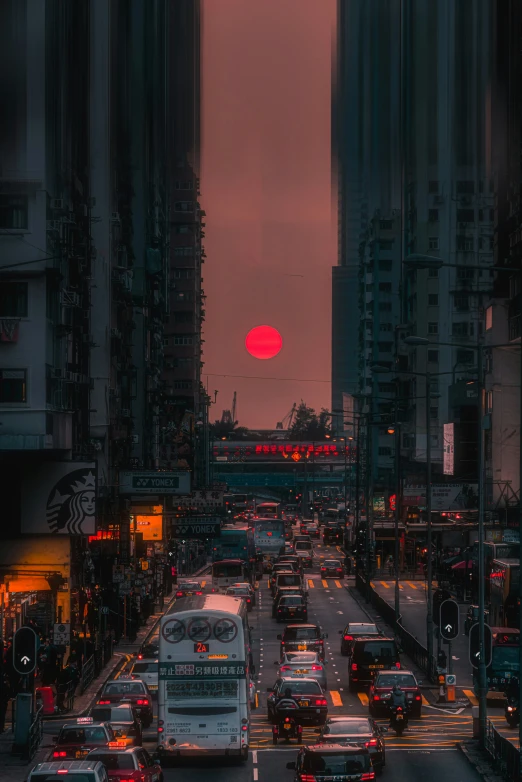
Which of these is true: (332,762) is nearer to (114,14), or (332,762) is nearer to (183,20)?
(114,14)

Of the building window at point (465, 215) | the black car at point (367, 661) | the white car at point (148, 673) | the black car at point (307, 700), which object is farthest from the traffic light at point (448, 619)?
the building window at point (465, 215)

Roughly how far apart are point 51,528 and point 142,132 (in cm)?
6953

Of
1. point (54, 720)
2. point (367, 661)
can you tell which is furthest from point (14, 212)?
point (367, 661)

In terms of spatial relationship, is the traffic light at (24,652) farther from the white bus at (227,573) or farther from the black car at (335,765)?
the white bus at (227,573)

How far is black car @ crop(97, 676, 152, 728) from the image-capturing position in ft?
125

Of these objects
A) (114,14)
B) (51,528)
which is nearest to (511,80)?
(114,14)

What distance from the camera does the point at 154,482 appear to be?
2840 inches

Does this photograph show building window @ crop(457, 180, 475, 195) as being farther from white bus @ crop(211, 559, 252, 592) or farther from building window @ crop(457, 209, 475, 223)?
white bus @ crop(211, 559, 252, 592)

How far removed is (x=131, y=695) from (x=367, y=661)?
11.8 meters

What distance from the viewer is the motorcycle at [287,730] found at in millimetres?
36938

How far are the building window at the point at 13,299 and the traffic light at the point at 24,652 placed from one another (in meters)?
21.6

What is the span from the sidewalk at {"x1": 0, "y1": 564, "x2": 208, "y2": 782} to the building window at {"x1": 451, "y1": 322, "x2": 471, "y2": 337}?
78.9 metres

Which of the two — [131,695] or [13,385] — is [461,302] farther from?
[131,695]

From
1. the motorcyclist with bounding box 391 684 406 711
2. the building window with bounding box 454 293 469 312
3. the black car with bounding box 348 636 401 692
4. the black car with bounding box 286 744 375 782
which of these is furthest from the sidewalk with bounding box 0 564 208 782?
the building window with bounding box 454 293 469 312
